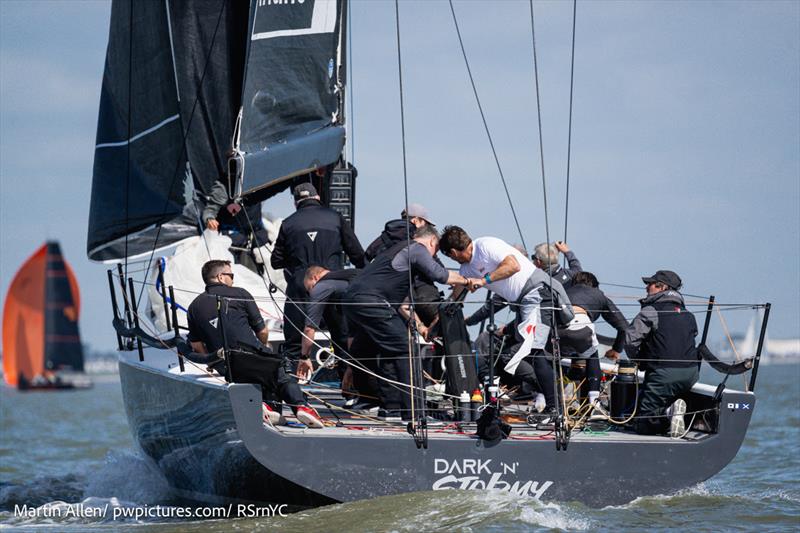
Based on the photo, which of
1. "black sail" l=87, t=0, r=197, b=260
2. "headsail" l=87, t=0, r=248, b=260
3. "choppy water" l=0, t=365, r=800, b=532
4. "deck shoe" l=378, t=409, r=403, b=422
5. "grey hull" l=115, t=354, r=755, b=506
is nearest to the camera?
"choppy water" l=0, t=365, r=800, b=532

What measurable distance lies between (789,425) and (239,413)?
530 inches

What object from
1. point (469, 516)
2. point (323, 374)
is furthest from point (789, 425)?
point (469, 516)

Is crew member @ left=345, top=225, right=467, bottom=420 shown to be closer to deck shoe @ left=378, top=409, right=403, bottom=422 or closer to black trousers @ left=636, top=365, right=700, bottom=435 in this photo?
deck shoe @ left=378, top=409, right=403, bottom=422

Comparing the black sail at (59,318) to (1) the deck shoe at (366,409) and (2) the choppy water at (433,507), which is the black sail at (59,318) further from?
(1) the deck shoe at (366,409)

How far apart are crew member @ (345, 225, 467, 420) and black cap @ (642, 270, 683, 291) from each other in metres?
1.30

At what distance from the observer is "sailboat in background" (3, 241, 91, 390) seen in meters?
46.4

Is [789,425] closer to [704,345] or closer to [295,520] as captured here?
[704,345]

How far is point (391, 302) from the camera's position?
6.93 meters

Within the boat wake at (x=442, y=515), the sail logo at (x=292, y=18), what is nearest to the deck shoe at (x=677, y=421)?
the boat wake at (x=442, y=515)

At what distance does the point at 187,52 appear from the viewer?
10695mm

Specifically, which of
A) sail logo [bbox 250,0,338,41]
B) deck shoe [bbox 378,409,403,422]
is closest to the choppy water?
deck shoe [bbox 378,409,403,422]

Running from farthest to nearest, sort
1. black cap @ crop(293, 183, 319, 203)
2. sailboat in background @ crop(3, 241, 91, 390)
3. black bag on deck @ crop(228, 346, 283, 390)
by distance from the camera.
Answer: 1. sailboat in background @ crop(3, 241, 91, 390)
2. black cap @ crop(293, 183, 319, 203)
3. black bag on deck @ crop(228, 346, 283, 390)

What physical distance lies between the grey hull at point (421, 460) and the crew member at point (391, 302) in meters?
0.45

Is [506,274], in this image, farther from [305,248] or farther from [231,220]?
[231,220]
